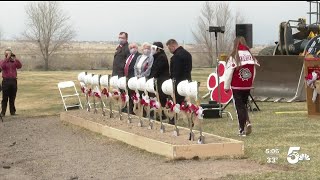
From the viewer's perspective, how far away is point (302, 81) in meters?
18.1

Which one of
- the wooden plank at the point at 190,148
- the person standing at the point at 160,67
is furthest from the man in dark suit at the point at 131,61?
the wooden plank at the point at 190,148

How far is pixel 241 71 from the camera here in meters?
10.7

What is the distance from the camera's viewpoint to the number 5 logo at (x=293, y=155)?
27.1 ft

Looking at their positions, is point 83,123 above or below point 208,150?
below

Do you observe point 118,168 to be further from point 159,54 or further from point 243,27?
point 243,27

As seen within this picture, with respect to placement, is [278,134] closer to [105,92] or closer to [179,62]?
[179,62]

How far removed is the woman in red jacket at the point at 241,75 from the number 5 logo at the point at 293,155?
1.85 m

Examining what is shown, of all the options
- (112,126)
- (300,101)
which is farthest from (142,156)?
(300,101)

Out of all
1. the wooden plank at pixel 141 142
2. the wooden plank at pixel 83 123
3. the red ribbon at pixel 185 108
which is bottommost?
the wooden plank at pixel 83 123

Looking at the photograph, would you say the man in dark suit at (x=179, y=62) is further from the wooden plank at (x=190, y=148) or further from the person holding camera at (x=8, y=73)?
the person holding camera at (x=8, y=73)

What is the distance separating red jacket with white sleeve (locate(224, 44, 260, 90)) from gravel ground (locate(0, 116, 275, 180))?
2.13m

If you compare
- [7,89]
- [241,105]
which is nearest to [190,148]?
[241,105]

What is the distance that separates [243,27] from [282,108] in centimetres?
235

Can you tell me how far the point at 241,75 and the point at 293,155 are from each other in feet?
8.07
